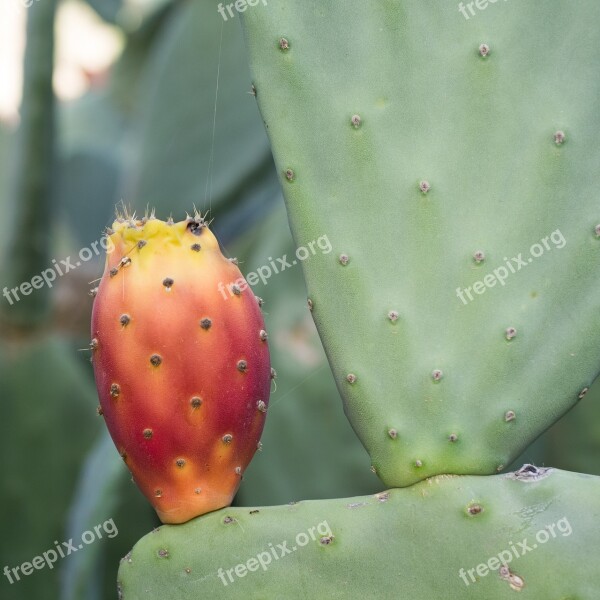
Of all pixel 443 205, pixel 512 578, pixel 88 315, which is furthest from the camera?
pixel 88 315

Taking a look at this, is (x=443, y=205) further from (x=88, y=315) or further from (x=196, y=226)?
(x=88, y=315)

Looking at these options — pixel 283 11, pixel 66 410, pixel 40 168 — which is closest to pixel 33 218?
pixel 40 168
